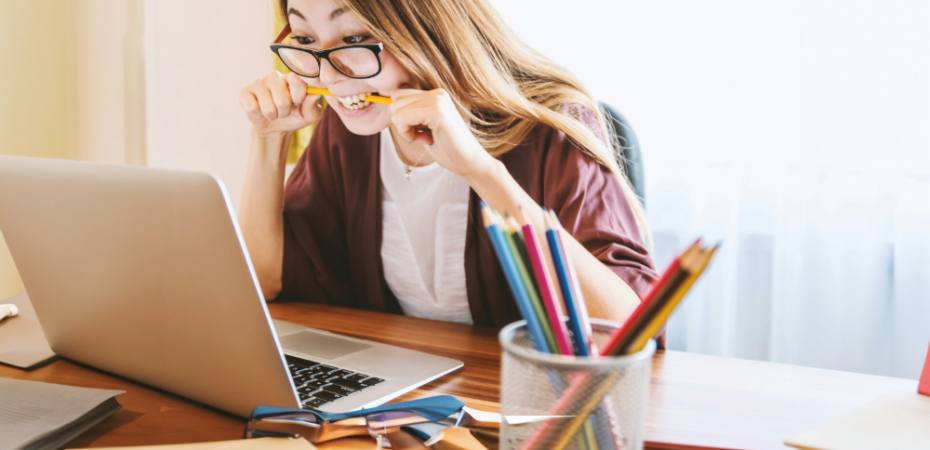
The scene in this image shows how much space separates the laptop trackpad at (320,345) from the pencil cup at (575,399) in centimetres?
42

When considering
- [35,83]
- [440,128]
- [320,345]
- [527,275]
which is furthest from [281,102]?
[35,83]

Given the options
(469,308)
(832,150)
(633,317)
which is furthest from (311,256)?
(832,150)

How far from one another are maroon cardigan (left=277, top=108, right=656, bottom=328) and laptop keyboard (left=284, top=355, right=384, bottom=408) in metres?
0.41

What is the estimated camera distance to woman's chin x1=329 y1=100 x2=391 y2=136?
1115mm

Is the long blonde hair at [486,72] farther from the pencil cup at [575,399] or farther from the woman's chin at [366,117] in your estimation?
the pencil cup at [575,399]

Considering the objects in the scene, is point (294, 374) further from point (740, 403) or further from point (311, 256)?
point (311, 256)

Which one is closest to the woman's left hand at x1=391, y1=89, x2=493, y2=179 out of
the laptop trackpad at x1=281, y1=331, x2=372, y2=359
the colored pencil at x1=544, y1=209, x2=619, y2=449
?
the laptop trackpad at x1=281, y1=331, x2=372, y2=359

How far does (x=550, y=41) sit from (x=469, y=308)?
1.04m

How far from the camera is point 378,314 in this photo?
100cm

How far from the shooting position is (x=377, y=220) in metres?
1.26

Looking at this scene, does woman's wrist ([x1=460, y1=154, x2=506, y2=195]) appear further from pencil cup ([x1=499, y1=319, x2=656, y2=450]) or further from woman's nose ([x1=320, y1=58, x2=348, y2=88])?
pencil cup ([x1=499, y1=319, x2=656, y2=450])

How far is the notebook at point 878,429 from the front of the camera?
52 centimetres

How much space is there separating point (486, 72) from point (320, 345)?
1.66ft

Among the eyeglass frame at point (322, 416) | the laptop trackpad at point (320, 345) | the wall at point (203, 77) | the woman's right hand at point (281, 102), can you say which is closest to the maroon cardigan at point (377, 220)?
the woman's right hand at point (281, 102)
